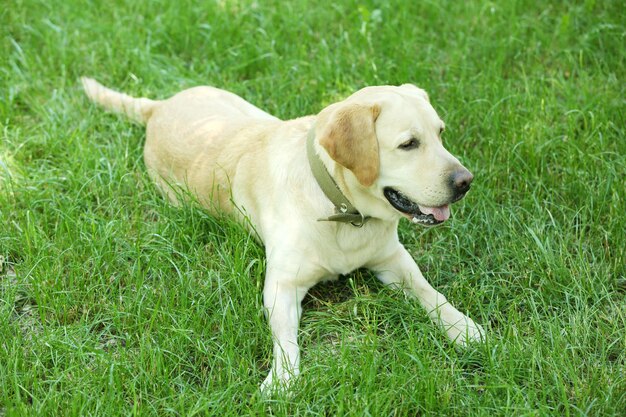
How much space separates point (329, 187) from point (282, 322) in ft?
1.98

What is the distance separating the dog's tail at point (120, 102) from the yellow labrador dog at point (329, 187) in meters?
0.64

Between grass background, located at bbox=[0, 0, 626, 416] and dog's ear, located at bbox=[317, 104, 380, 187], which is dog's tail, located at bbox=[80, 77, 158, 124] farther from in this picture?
dog's ear, located at bbox=[317, 104, 380, 187]

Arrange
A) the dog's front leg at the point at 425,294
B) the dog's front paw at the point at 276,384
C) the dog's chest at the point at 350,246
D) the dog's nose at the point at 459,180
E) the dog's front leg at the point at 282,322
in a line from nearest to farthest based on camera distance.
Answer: the dog's front paw at the point at 276,384 → the dog's front leg at the point at 282,322 → the dog's nose at the point at 459,180 → the dog's front leg at the point at 425,294 → the dog's chest at the point at 350,246

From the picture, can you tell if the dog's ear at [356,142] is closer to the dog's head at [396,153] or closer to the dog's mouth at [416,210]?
the dog's head at [396,153]

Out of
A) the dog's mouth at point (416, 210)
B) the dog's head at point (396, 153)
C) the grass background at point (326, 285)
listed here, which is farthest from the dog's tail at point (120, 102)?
the dog's mouth at point (416, 210)

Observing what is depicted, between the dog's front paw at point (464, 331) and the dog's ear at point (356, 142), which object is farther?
the dog's front paw at point (464, 331)

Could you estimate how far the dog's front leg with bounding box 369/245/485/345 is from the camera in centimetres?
328

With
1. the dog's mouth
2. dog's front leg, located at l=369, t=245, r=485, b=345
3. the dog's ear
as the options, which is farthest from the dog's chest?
the dog's ear

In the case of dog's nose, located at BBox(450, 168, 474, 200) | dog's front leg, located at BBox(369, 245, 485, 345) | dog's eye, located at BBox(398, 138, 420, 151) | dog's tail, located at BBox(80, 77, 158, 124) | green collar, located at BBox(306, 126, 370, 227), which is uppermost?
dog's eye, located at BBox(398, 138, 420, 151)

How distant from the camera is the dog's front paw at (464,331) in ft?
10.5

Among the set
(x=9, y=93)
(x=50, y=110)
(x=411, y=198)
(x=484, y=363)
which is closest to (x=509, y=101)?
(x=411, y=198)

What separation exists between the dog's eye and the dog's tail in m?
2.03

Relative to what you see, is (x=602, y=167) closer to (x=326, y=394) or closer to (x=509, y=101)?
(x=509, y=101)

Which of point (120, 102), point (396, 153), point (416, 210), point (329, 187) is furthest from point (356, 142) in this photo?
point (120, 102)
